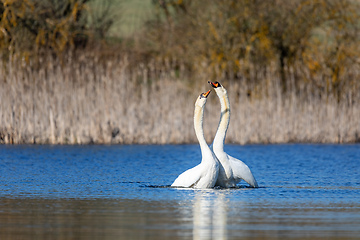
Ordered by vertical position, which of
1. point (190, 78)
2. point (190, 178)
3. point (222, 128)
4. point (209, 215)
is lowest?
point (209, 215)

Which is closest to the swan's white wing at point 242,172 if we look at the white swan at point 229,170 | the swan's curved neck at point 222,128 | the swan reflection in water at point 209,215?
the white swan at point 229,170

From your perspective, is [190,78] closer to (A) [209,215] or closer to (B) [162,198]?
(B) [162,198]

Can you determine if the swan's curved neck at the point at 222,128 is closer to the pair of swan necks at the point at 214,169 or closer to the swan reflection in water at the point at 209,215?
the pair of swan necks at the point at 214,169

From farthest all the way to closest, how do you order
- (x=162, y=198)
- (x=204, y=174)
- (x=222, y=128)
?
(x=222, y=128), (x=204, y=174), (x=162, y=198)

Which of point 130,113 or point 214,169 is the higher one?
point 130,113

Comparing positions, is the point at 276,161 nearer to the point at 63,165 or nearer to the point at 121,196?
the point at 63,165

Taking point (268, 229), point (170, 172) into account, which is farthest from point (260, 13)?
point (268, 229)

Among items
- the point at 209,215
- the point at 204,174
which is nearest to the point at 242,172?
the point at 204,174

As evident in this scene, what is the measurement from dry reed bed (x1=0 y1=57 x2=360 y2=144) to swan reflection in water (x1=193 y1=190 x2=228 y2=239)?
755cm

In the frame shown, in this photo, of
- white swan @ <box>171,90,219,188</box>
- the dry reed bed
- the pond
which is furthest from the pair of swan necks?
the dry reed bed

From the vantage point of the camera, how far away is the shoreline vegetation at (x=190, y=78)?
15.4 meters

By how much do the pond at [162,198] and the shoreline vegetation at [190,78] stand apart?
1344 millimetres

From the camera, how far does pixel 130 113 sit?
51.8 ft

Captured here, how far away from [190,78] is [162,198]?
12.4 m
